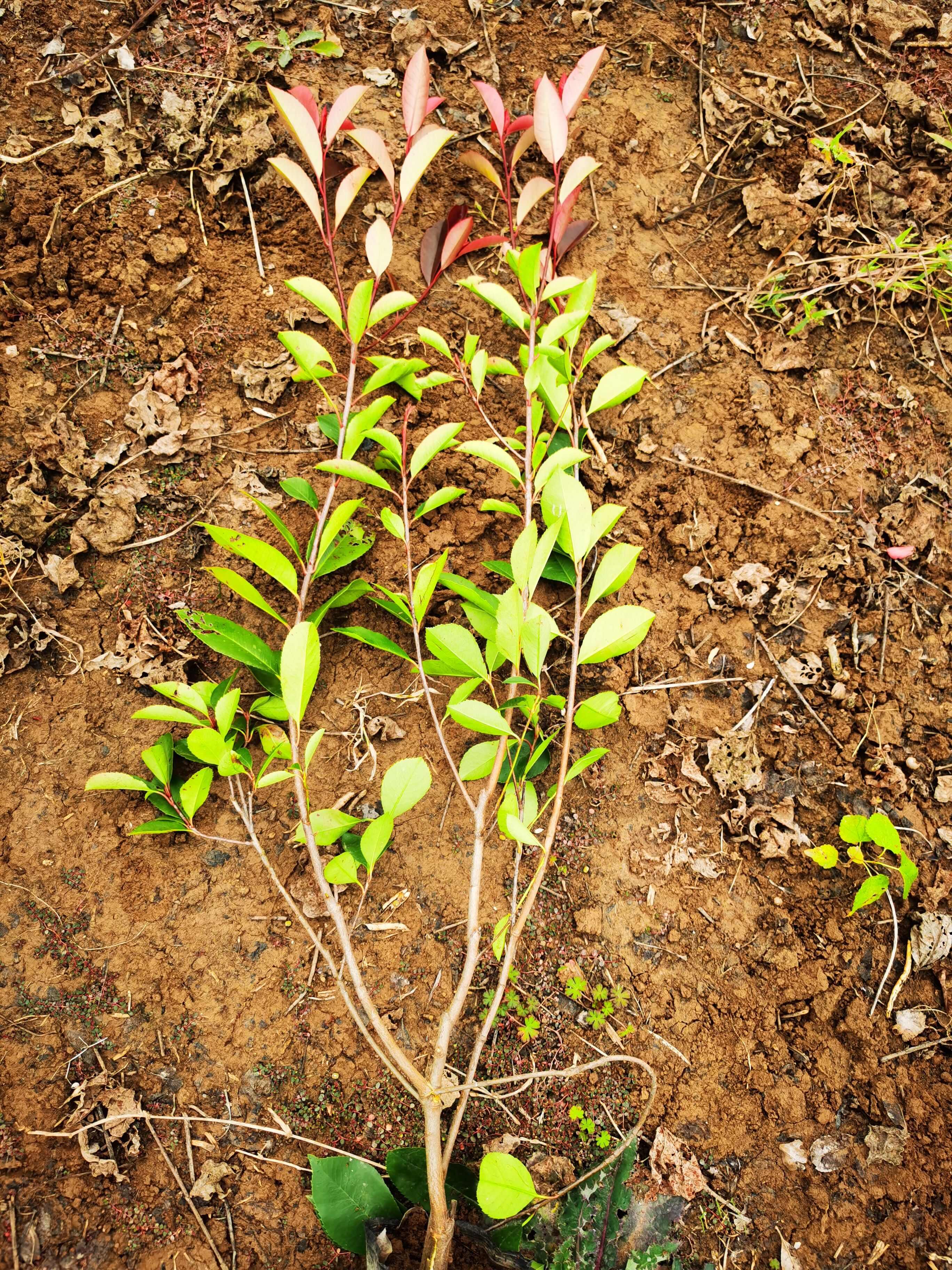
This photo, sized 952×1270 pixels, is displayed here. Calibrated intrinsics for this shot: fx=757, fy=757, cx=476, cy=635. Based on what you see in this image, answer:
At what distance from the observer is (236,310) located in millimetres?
2020

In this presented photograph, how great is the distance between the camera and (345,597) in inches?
70.3

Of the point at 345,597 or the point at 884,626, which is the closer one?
the point at 345,597

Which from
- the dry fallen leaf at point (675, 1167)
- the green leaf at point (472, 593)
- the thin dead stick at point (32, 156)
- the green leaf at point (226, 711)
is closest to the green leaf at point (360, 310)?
the green leaf at point (472, 593)

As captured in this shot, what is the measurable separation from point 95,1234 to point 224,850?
0.73m

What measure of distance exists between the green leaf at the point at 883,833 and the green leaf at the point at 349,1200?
126 cm

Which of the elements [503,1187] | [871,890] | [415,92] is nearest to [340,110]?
[415,92]

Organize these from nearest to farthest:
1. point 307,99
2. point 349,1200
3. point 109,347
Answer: point 349,1200
point 307,99
point 109,347

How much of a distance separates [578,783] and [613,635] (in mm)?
421

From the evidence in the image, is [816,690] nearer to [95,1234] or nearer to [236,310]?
[236,310]

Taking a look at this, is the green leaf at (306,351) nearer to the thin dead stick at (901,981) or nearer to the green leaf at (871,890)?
the green leaf at (871,890)

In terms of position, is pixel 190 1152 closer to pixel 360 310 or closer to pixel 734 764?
pixel 734 764

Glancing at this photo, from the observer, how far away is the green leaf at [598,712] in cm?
157

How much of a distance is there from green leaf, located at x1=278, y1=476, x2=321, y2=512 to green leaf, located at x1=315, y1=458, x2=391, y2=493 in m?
0.08

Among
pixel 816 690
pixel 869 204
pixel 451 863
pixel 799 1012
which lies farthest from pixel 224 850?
pixel 869 204
